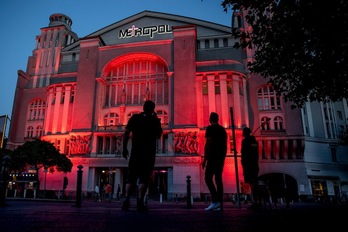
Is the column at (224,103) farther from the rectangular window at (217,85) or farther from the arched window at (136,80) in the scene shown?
the arched window at (136,80)

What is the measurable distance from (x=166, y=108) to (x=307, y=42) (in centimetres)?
2387

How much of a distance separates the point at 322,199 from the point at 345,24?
88.9ft

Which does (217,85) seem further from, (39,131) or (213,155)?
(213,155)

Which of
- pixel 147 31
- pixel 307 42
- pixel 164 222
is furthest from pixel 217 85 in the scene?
pixel 164 222

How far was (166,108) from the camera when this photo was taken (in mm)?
32625

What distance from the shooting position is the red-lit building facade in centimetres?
2966

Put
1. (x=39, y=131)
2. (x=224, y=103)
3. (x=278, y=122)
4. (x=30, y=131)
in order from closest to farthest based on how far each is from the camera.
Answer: (x=224, y=103), (x=278, y=122), (x=39, y=131), (x=30, y=131)

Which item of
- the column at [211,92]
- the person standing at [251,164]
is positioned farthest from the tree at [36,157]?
Answer: the person standing at [251,164]

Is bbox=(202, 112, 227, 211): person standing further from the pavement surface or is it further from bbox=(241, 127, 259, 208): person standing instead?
the pavement surface

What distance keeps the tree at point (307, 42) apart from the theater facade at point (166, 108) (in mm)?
19204

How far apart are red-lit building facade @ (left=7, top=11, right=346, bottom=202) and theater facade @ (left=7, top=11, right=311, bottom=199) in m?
0.12

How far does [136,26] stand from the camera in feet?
131

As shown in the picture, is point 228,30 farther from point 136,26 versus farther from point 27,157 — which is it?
point 27,157

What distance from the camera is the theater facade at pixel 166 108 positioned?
29.6 metres
